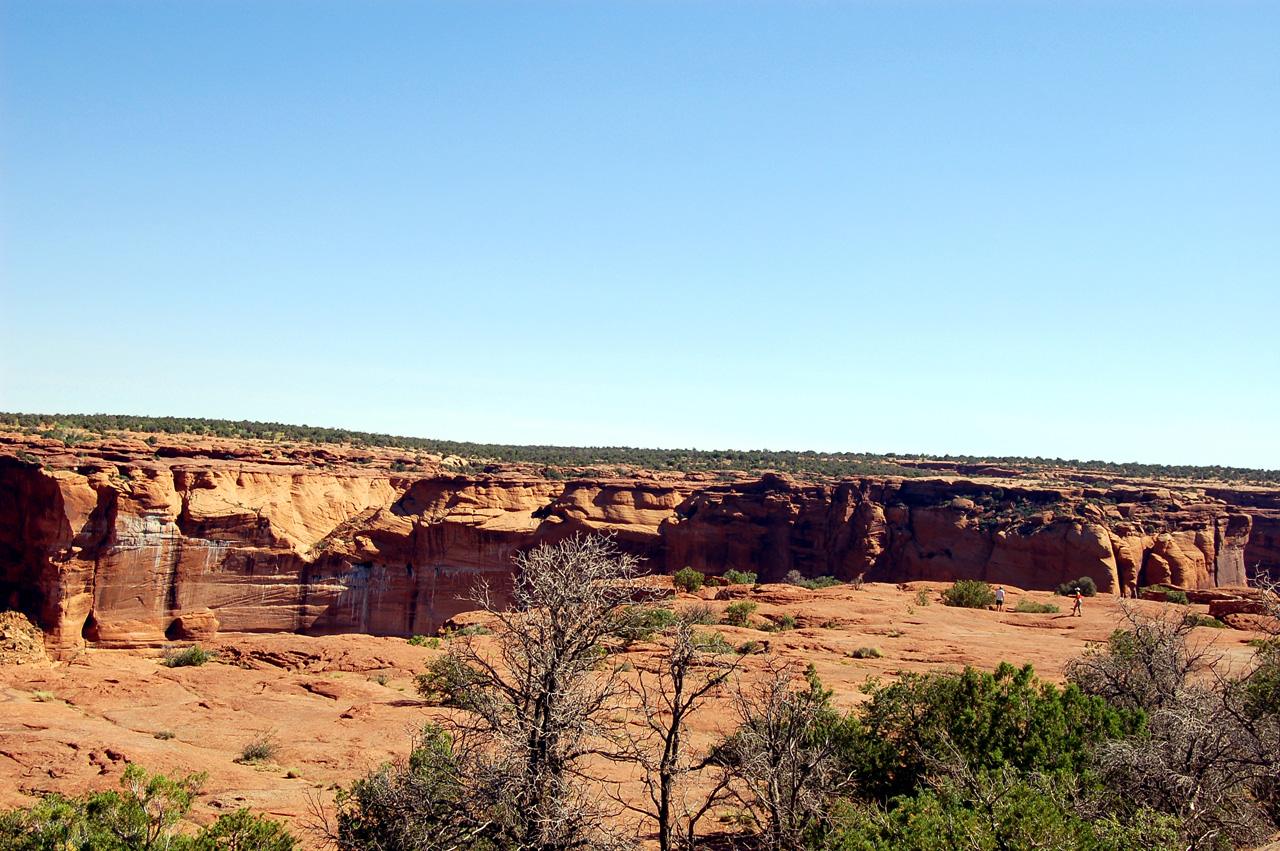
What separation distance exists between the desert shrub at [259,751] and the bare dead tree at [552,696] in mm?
8650

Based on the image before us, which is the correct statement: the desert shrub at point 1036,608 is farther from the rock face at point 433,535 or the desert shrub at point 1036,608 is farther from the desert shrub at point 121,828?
the desert shrub at point 121,828

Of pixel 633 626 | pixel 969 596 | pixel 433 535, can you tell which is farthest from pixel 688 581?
pixel 633 626

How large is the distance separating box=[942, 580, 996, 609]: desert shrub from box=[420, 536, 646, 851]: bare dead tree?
2412 cm

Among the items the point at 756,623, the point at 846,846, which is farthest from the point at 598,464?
the point at 846,846

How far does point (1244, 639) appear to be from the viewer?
21.8 m

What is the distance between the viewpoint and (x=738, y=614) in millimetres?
24453

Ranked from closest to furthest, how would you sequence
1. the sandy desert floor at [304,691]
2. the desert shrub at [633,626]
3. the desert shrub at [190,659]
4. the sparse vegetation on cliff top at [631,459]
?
the desert shrub at [633,626] → the sandy desert floor at [304,691] → the desert shrub at [190,659] → the sparse vegetation on cliff top at [631,459]

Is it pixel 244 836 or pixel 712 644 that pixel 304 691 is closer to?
pixel 712 644

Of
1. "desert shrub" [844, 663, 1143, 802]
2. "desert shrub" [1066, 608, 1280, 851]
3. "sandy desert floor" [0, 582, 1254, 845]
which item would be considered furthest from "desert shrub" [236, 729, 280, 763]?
"desert shrub" [1066, 608, 1280, 851]

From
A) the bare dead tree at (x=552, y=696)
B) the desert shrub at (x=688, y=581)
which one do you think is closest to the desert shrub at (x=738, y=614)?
the desert shrub at (x=688, y=581)

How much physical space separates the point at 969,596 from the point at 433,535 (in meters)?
23.3

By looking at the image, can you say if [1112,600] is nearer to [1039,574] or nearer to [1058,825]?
[1039,574]

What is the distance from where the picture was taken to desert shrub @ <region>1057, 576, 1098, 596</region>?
3175 cm

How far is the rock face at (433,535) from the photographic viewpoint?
97.1ft
